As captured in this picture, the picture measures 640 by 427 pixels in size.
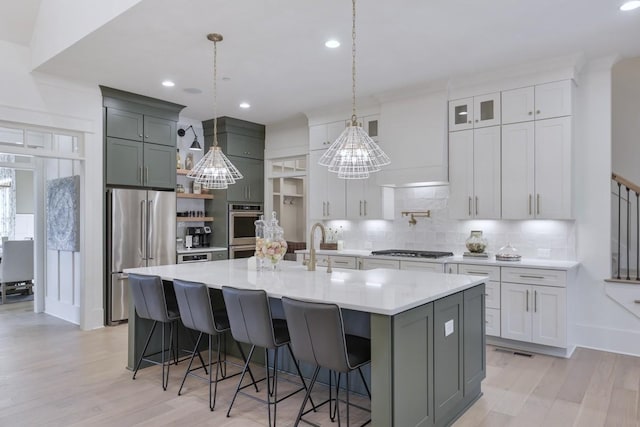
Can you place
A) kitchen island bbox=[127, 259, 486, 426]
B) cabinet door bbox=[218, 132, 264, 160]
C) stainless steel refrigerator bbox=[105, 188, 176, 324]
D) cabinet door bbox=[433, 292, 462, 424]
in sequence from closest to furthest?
kitchen island bbox=[127, 259, 486, 426]
cabinet door bbox=[433, 292, 462, 424]
stainless steel refrigerator bbox=[105, 188, 176, 324]
cabinet door bbox=[218, 132, 264, 160]

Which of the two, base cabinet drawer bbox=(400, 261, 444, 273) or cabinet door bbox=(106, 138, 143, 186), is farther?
cabinet door bbox=(106, 138, 143, 186)

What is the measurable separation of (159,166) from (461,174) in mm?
3938

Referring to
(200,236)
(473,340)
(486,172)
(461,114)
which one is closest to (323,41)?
(461,114)

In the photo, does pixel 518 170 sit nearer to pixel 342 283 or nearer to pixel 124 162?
pixel 342 283

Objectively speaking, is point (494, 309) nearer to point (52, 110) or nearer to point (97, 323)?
point (97, 323)

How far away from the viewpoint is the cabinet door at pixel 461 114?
4.86m

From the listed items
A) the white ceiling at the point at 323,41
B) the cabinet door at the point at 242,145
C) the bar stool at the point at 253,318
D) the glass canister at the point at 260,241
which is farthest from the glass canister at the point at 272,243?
the cabinet door at the point at 242,145

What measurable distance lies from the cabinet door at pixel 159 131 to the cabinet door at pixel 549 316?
4896 millimetres

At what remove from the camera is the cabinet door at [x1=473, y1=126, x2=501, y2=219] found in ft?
15.3

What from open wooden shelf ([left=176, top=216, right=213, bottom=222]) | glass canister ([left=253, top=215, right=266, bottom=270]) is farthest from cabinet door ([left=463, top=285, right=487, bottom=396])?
open wooden shelf ([left=176, top=216, right=213, bottom=222])

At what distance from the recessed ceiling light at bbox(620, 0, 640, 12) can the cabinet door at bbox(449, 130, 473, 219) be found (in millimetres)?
1833

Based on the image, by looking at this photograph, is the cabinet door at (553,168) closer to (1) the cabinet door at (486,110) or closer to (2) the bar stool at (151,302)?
(1) the cabinet door at (486,110)

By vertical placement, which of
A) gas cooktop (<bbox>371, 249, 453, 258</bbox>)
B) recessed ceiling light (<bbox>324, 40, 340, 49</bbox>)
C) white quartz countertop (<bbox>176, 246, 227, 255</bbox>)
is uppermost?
recessed ceiling light (<bbox>324, 40, 340, 49</bbox>)

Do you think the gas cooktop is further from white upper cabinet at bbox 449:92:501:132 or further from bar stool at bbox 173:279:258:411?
bar stool at bbox 173:279:258:411
